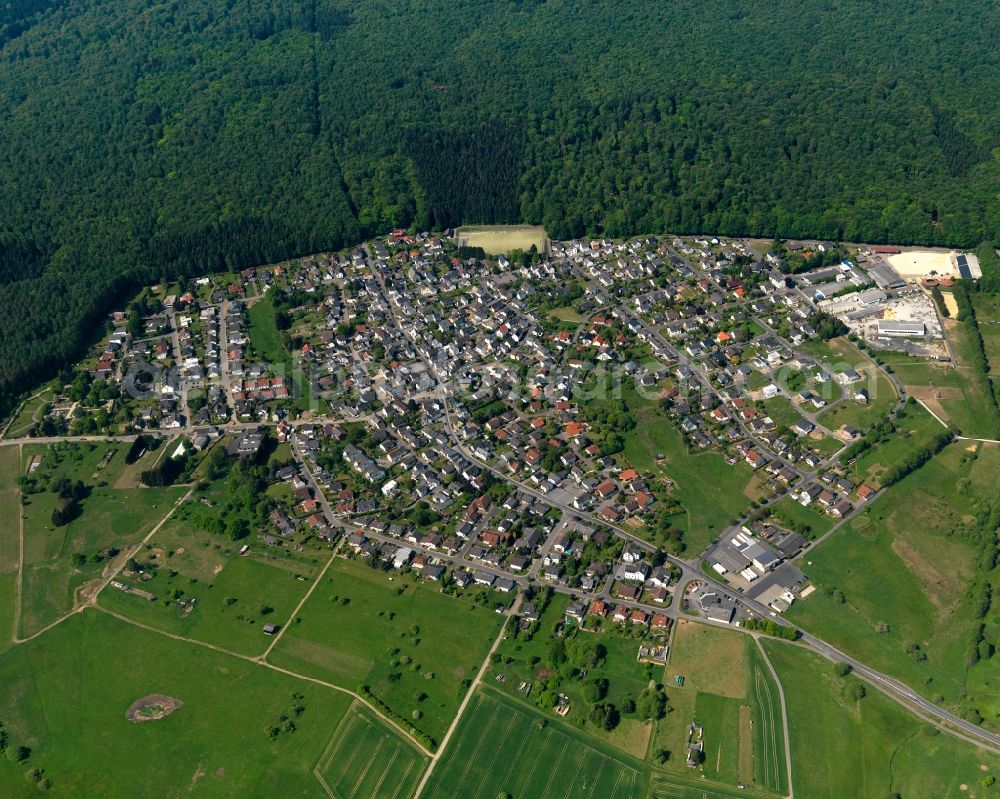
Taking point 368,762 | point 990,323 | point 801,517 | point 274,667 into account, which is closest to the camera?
point 368,762

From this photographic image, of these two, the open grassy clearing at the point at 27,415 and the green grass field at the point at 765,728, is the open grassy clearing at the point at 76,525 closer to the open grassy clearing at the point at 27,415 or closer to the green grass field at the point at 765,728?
the open grassy clearing at the point at 27,415

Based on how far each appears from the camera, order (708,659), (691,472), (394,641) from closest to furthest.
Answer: (708,659) → (394,641) → (691,472)

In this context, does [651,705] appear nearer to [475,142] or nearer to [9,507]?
[9,507]

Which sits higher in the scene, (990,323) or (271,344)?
(271,344)

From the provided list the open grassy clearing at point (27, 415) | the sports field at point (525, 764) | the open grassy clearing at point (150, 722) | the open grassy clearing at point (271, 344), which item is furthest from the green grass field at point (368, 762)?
the open grassy clearing at point (27, 415)

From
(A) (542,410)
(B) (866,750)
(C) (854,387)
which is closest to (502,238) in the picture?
(A) (542,410)

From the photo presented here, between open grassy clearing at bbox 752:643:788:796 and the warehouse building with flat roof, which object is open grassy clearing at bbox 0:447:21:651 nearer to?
open grassy clearing at bbox 752:643:788:796

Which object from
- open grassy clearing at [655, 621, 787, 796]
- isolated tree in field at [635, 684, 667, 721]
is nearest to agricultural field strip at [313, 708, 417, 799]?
isolated tree in field at [635, 684, 667, 721]
